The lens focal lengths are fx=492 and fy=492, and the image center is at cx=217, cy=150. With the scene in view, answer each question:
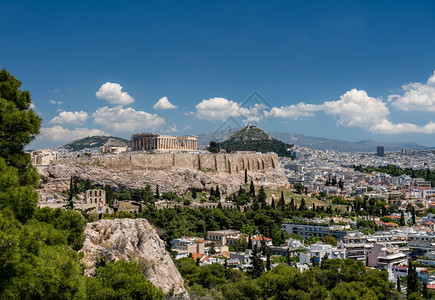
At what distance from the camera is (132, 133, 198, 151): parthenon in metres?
76.7

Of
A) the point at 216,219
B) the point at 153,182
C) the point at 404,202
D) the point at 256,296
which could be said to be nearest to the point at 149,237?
the point at 256,296

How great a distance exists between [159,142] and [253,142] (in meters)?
64.5

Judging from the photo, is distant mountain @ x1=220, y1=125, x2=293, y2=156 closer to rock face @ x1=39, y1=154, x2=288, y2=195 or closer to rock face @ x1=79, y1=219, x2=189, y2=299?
rock face @ x1=39, y1=154, x2=288, y2=195

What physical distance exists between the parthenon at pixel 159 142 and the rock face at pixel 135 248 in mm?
54340

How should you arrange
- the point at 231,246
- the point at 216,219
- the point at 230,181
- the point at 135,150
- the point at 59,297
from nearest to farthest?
the point at 59,297 < the point at 231,246 < the point at 216,219 < the point at 230,181 < the point at 135,150

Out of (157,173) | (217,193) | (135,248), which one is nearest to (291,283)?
(135,248)

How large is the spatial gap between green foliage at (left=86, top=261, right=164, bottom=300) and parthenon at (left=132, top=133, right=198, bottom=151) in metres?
63.2

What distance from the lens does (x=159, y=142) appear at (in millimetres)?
76562

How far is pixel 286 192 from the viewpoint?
76.2 meters

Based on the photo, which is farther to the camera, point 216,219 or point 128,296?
point 216,219

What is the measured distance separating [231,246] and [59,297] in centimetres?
3809

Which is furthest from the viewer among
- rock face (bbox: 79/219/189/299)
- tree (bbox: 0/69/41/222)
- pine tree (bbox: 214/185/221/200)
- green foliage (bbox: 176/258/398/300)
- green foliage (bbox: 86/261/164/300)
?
pine tree (bbox: 214/185/221/200)

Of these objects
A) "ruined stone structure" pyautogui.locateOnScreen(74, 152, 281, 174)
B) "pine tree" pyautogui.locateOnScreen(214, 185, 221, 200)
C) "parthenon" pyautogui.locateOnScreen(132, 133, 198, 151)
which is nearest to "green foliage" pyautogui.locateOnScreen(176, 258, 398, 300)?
"pine tree" pyautogui.locateOnScreen(214, 185, 221, 200)

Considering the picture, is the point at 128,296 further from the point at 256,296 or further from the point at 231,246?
the point at 231,246
